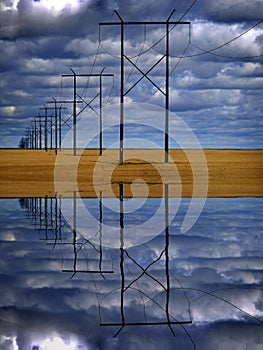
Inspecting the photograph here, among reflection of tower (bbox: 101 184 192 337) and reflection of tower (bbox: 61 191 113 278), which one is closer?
reflection of tower (bbox: 101 184 192 337)

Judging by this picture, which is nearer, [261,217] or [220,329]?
[220,329]

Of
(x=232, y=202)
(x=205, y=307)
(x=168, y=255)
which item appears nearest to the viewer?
(x=205, y=307)

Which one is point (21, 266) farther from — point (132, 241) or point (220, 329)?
point (220, 329)

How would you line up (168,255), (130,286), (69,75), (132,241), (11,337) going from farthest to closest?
(69,75), (132,241), (168,255), (130,286), (11,337)

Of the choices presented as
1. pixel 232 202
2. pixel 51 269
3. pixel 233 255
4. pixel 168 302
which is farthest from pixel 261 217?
pixel 168 302

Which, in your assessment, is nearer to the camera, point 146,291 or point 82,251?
point 146,291

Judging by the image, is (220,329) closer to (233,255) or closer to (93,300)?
(93,300)

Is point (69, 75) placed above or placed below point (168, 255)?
above

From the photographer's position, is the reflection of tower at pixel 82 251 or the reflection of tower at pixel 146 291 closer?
the reflection of tower at pixel 146 291
